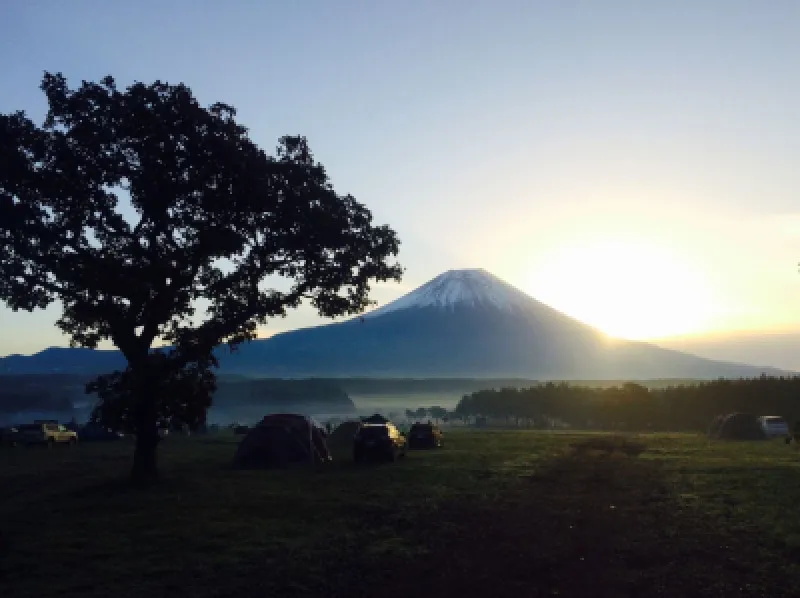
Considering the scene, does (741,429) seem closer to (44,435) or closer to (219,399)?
(44,435)

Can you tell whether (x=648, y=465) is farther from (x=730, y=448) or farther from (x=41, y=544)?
(x=41, y=544)

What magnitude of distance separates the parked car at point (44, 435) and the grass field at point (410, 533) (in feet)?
74.0

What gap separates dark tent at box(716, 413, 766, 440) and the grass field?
2796 centimetres

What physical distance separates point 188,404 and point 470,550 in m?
14.3

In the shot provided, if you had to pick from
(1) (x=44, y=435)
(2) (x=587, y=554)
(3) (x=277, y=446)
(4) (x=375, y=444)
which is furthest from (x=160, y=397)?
(1) (x=44, y=435)

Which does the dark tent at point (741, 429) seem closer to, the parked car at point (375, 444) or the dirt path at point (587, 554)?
the parked car at point (375, 444)

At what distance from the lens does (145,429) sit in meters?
26.8

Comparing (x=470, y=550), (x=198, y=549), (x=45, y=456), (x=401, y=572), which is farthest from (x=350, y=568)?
(x=45, y=456)

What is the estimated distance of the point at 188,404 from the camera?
87.2ft

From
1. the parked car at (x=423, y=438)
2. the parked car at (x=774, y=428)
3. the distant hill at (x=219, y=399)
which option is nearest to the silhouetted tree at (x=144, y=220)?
the parked car at (x=423, y=438)

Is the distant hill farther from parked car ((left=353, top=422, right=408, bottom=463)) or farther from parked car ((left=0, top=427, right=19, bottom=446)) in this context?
parked car ((left=353, top=422, right=408, bottom=463))

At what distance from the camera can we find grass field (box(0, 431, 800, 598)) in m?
12.6

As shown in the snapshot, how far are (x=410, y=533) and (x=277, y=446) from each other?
18.8m

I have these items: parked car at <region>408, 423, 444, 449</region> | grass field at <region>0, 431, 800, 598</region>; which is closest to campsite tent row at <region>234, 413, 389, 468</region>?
grass field at <region>0, 431, 800, 598</region>
